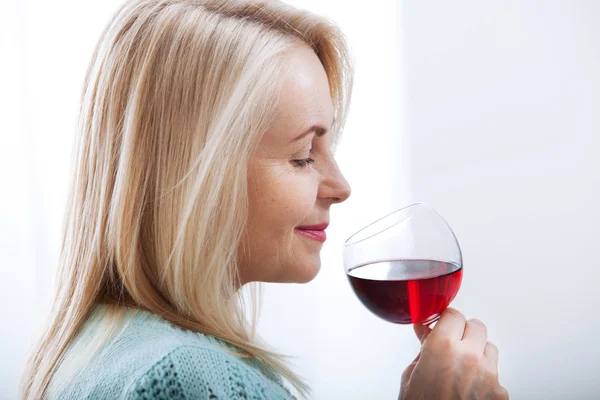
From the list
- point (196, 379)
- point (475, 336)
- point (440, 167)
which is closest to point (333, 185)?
point (475, 336)

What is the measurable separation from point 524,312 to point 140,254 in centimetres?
175

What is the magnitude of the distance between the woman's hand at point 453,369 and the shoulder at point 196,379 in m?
0.27

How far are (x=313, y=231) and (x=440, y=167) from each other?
→ 1368 millimetres

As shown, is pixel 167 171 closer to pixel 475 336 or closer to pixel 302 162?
pixel 302 162

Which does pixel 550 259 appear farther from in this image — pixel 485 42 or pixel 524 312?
pixel 485 42

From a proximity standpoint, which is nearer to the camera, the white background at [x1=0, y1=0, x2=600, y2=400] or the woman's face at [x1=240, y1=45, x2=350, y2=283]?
the woman's face at [x1=240, y1=45, x2=350, y2=283]

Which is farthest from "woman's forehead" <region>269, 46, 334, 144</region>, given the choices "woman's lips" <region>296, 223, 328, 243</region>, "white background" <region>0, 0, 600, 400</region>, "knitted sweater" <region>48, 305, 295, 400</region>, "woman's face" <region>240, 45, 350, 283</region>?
"white background" <region>0, 0, 600, 400</region>

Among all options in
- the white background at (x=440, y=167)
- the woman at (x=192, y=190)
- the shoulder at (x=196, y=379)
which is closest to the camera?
the shoulder at (x=196, y=379)

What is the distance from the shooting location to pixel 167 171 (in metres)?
0.85

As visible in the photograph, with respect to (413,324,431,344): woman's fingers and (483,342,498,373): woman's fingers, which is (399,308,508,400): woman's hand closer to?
(483,342,498,373): woman's fingers

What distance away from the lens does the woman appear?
83cm

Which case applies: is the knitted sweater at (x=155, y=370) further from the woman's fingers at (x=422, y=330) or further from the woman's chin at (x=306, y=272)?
the woman's fingers at (x=422, y=330)

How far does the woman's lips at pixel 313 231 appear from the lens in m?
0.95

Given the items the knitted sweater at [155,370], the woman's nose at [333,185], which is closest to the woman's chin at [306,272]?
the woman's nose at [333,185]
